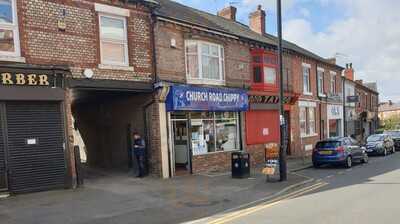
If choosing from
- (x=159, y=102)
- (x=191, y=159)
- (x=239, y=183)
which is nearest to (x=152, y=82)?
(x=159, y=102)

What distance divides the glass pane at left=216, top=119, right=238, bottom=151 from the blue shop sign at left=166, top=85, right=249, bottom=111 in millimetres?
886

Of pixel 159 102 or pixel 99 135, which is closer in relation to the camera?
pixel 159 102

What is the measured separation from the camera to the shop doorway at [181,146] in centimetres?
1766

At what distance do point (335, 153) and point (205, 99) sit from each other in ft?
23.2

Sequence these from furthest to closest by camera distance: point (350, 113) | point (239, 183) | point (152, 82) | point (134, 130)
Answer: point (350, 113) < point (134, 130) < point (152, 82) < point (239, 183)

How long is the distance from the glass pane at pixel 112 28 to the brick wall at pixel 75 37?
0.99ft

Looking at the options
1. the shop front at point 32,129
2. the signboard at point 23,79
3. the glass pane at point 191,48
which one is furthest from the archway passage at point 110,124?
the signboard at point 23,79

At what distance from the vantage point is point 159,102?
16.1 m

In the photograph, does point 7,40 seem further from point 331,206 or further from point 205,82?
point 331,206

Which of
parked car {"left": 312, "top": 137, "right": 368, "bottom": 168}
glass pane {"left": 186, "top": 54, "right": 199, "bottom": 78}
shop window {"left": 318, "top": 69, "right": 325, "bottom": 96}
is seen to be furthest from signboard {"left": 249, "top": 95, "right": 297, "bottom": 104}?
shop window {"left": 318, "top": 69, "right": 325, "bottom": 96}

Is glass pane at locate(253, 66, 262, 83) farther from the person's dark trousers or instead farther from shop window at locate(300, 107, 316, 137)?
the person's dark trousers

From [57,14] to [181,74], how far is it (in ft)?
19.1

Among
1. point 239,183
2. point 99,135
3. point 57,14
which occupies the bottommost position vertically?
point 239,183

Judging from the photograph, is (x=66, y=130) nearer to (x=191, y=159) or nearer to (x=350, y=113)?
(x=191, y=159)
